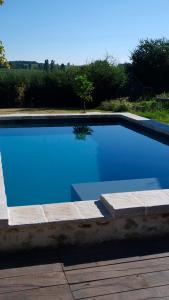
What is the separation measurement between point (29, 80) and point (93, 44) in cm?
436

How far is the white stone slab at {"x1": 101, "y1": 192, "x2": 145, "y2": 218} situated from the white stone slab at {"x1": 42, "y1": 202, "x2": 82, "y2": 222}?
0.94 feet

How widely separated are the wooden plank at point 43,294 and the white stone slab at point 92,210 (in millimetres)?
738

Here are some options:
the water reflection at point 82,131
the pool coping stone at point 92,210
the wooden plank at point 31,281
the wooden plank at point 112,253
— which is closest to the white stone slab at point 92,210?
the pool coping stone at point 92,210

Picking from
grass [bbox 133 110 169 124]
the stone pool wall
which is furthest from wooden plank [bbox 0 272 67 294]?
grass [bbox 133 110 169 124]

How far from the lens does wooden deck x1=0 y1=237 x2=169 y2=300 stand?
92.7 inches

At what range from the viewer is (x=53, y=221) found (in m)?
2.92

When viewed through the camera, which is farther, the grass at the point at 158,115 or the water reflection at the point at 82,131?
the grass at the point at 158,115

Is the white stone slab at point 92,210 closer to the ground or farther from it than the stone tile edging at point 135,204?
closer to the ground

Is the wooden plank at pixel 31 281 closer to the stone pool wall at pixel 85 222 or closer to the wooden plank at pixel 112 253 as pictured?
the wooden plank at pixel 112 253

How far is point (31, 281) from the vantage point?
2.47 m

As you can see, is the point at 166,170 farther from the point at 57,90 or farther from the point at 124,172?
the point at 57,90

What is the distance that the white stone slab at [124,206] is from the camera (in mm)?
3039

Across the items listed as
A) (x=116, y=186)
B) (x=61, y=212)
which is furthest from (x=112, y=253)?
(x=116, y=186)

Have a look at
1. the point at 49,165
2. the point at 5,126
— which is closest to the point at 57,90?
the point at 5,126
